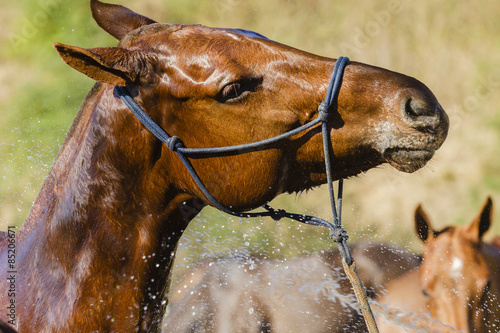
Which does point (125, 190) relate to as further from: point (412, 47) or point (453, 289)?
point (412, 47)

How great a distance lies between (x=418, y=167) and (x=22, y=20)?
23.9 ft

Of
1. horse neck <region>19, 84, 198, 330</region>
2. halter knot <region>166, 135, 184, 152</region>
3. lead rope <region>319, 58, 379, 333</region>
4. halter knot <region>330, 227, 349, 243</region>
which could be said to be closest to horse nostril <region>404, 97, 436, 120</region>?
lead rope <region>319, 58, 379, 333</region>

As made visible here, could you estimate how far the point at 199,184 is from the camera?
199 cm

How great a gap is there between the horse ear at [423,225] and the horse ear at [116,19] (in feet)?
9.31

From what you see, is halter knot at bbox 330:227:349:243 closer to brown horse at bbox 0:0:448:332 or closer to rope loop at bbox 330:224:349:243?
Answer: rope loop at bbox 330:224:349:243

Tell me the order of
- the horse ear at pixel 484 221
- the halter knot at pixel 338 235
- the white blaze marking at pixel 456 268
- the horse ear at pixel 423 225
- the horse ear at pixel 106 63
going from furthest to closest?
the horse ear at pixel 423 225
the horse ear at pixel 484 221
the white blaze marking at pixel 456 268
the halter knot at pixel 338 235
the horse ear at pixel 106 63

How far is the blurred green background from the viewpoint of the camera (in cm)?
731

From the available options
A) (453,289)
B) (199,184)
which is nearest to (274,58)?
(199,184)

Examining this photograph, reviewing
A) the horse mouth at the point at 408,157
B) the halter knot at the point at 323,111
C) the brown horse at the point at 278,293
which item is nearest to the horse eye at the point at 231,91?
the halter knot at the point at 323,111

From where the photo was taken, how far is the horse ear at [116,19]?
2516mm

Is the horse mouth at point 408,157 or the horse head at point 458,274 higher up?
the horse head at point 458,274

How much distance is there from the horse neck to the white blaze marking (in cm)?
276

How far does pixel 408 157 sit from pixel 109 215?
46.5 inches

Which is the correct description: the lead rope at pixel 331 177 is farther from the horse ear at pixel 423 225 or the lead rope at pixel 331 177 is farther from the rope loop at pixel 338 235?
the horse ear at pixel 423 225
